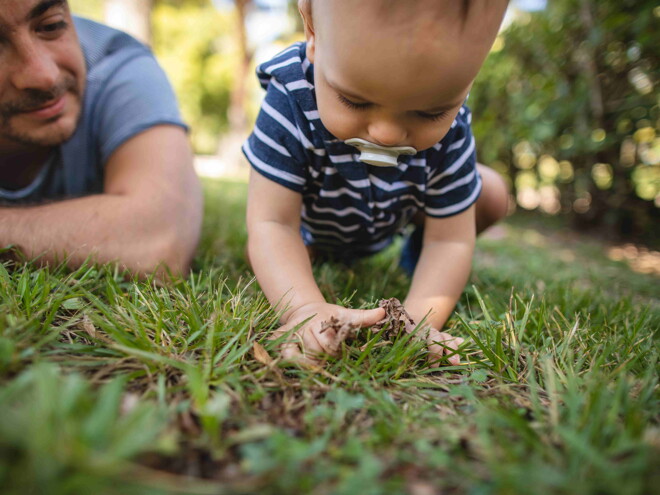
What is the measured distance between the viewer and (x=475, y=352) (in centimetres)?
120

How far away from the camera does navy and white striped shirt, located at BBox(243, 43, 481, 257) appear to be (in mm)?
1466

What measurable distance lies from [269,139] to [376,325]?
2.40 feet

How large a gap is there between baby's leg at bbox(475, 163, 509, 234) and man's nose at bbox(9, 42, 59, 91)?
182 cm

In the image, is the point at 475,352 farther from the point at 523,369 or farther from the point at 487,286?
the point at 487,286

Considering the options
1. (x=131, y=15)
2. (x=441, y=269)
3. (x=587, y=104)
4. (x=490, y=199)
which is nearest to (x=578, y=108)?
(x=587, y=104)

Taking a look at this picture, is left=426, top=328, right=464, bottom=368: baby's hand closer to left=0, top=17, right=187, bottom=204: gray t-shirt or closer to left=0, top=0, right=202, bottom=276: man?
left=0, top=0, right=202, bottom=276: man

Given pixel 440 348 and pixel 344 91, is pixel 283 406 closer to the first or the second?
pixel 440 348

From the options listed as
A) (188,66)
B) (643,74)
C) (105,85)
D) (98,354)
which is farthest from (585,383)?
(188,66)

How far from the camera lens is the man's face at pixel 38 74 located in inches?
61.6

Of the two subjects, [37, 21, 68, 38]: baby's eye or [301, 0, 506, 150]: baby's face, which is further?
[37, 21, 68, 38]: baby's eye

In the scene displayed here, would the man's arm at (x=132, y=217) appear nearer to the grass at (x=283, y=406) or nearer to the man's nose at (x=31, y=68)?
the grass at (x=283, y=406)

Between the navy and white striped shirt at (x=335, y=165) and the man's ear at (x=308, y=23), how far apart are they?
0.15 meters

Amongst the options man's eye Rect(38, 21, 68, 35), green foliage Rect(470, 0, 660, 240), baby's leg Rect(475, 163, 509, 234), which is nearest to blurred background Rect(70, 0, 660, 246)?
green foliage Rect(470, 0, 660, 240)

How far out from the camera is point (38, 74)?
5.34 feet
